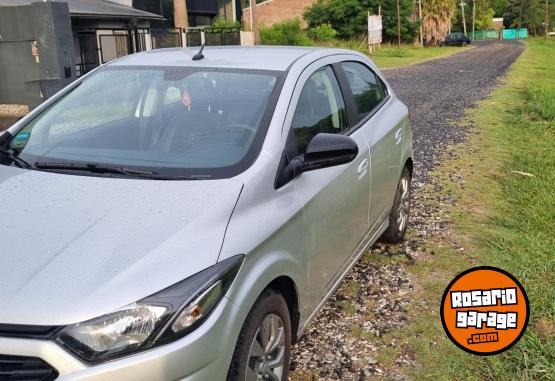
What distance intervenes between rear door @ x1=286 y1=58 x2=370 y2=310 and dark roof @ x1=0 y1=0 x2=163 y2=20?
16.8m

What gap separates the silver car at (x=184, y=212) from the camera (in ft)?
6.72

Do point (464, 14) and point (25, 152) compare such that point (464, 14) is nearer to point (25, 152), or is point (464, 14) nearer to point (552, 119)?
point (552, 119)

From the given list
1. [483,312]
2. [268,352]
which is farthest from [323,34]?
[268,352]

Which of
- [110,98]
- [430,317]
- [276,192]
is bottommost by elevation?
[430,317]

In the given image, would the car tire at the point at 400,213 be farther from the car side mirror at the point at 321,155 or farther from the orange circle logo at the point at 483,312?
the car side mirror at the point at 321,155

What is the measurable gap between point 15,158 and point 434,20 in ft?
215

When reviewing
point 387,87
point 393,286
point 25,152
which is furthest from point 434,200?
point 25,152

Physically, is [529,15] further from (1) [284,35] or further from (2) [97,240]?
(2) [97,240]

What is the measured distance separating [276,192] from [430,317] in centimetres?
175

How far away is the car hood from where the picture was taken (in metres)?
2.05

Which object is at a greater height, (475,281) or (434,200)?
(475,281)

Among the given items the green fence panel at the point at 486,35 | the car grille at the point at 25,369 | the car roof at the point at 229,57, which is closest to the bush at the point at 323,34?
the car roof at the point at 229,57

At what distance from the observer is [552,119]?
1095 centimetres

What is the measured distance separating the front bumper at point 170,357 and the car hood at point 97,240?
0.10m
